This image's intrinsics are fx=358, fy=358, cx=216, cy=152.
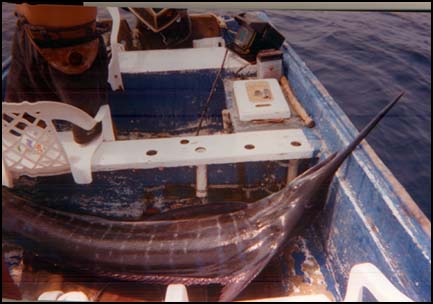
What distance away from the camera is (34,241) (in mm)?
2373

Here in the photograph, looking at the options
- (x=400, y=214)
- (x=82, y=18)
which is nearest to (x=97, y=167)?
(x=82, y=18)

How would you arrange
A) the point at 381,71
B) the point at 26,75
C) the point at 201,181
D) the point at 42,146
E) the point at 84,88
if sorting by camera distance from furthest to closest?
the point at 381,71
the point at 26,75
the point at 201,181
the point at 84,88
the point at 42,146

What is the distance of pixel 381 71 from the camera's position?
22.9 ft

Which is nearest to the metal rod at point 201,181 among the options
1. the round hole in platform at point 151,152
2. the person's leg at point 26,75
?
the round hole in platform at point 151,152

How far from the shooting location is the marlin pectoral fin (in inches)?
106

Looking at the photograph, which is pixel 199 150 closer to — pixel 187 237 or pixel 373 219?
pixel 187 237

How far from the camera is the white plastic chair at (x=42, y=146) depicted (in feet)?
7.44

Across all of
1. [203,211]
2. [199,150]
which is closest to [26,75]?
[199,150]

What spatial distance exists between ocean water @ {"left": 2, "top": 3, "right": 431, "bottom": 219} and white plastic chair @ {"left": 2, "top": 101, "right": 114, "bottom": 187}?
2.80 meters

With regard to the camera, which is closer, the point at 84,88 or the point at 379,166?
the point at 379,166

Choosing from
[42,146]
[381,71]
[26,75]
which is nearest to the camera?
[42,146]

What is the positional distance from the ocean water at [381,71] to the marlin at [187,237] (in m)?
2.65

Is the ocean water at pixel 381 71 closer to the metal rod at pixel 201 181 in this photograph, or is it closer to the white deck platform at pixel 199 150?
the white deck platform at pixel 199 150

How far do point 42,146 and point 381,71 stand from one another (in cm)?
649
